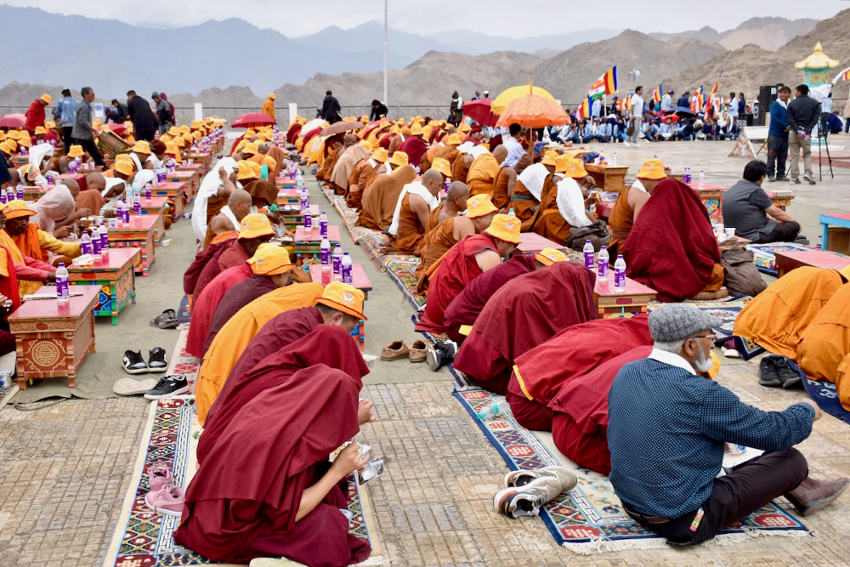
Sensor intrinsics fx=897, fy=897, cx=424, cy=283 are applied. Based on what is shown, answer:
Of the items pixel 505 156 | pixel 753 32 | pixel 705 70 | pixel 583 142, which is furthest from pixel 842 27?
pixel 753 32

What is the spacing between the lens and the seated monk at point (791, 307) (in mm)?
5680

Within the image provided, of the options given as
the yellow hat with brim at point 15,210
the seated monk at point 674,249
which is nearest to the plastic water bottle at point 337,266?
the yellow hat with brim at point 15,210

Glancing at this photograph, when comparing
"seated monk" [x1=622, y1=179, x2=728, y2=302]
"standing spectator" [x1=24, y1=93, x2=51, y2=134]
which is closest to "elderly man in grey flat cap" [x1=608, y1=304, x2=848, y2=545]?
"seated monk" [x1=622, y1=179, x2=728, y2=302]

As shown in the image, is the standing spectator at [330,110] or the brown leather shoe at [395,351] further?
the standing spectator at [330,110]

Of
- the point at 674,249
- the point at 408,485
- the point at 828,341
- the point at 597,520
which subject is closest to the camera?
the point at 597,520

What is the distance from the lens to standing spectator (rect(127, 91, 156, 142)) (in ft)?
60.6

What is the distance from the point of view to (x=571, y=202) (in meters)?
8.96

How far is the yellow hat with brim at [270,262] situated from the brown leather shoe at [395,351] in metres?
1.11

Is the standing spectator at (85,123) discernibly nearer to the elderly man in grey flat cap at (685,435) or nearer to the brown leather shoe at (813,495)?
the elderly man in grey flat cap at (685,435)

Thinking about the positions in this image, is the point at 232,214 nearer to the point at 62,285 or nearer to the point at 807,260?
the point at 62,285

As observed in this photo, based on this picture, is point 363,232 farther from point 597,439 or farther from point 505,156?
point 597,439

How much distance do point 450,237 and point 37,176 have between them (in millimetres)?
7369

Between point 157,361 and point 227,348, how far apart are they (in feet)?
5.27

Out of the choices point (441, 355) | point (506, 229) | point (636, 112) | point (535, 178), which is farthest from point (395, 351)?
point (636, 112)
